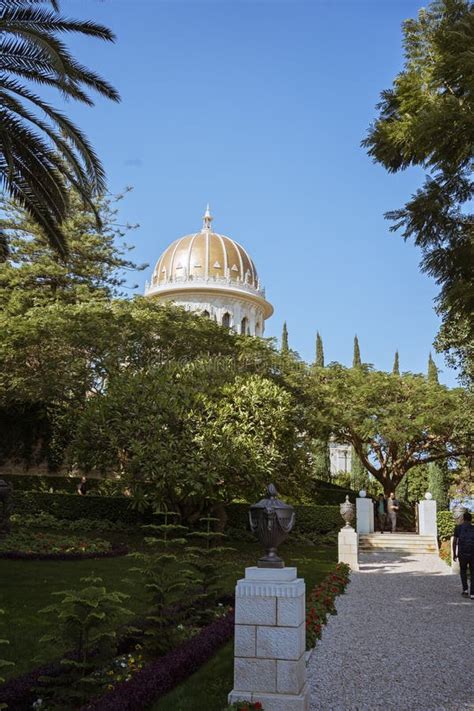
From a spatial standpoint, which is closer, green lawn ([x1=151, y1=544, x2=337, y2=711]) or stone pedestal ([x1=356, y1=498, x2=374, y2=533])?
green lawn ([x1=151, y1=544, x2=337, y2=711])

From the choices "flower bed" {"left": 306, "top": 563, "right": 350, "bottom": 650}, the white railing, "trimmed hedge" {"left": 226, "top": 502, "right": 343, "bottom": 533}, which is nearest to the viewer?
"flower bed" {"left": 306, "top": 563, "right": 350, "bottom": 650}

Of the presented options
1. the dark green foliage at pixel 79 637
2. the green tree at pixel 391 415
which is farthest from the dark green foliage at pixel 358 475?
the dark green foliage at pixel 79 637

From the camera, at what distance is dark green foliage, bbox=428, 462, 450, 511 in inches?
1572

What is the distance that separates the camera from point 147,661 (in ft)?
21.9

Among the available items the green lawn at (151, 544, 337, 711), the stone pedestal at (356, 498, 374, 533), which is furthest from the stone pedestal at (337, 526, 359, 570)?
the green lawn at (151, 544, 337, 711)

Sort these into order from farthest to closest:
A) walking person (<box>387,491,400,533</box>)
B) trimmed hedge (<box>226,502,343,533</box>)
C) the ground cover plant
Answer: walking person (<box>387,491,400,533</box>) → trimmed hedge (<box>226,502,343,533</box>) → the ground cover plant

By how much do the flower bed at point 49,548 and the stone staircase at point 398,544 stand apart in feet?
35.0

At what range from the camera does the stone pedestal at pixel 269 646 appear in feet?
17.7

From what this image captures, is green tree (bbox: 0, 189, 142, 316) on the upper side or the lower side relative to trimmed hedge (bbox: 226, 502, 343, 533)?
upper

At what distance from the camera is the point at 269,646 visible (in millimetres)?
5422

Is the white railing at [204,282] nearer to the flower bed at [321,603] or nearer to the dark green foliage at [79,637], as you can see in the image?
the flower bed at [321,603]

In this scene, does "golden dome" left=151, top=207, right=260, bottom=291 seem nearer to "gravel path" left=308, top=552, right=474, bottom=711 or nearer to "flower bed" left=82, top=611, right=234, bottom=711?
"gravel path" left=308, top=552, right=474, bottom=711

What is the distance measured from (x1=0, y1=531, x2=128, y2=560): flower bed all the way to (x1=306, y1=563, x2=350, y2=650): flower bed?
556cm

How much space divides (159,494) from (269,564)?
13.0 m
